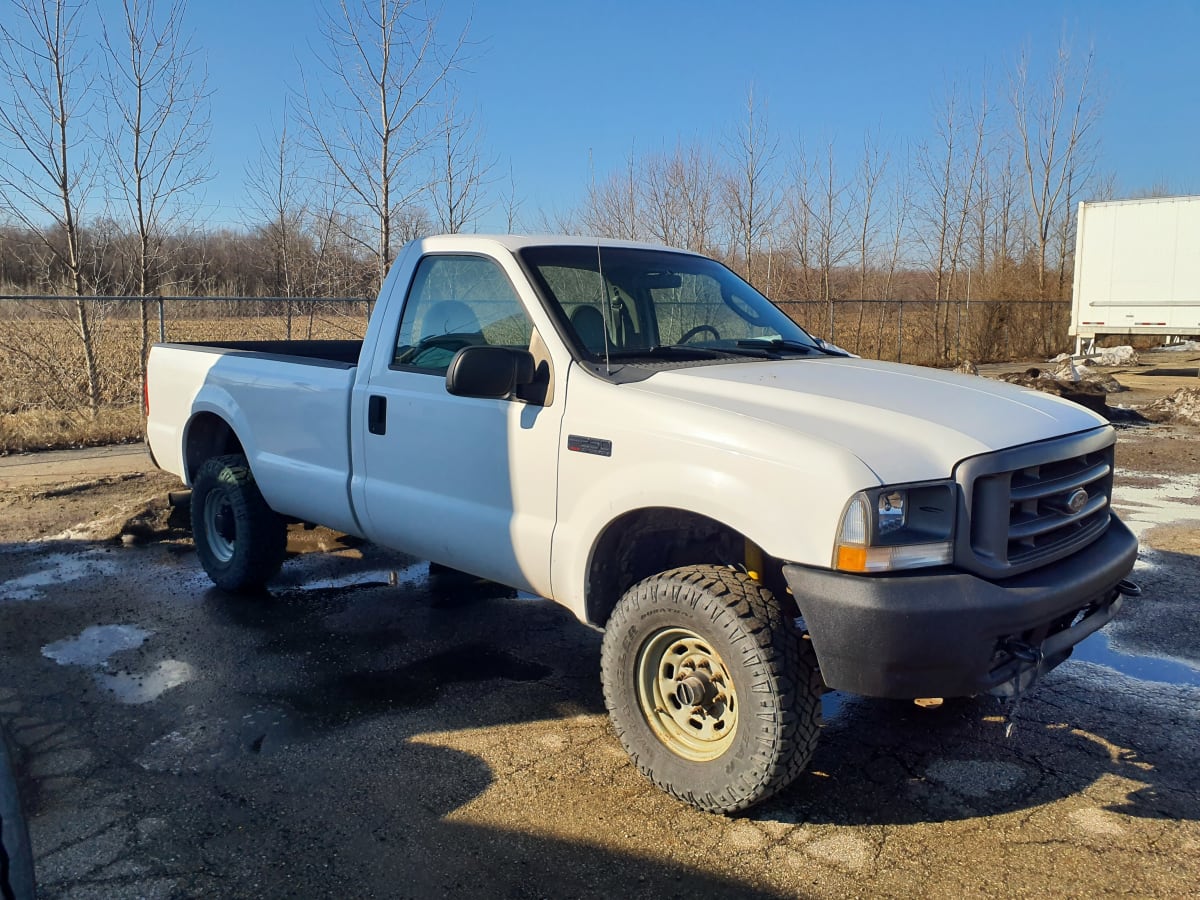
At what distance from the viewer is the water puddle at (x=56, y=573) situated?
5.98 meters

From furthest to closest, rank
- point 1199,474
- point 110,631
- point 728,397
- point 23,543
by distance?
1. point 1199,474
2. point 23,543
3. point 110,631
4. point 728,397

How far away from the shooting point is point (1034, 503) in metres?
3.25

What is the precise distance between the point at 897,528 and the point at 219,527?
459 cm

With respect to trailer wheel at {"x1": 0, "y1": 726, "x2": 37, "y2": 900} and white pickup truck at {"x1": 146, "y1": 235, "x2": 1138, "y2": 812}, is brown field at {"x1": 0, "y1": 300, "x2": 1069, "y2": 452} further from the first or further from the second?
trailer wheel at {"x1": 0, "y1": 726, "x2": 37, "y2": 900}

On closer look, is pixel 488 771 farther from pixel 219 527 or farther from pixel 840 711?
pixel 219 527

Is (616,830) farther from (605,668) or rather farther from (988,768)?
(988,768)

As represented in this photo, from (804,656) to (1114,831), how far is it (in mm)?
1236

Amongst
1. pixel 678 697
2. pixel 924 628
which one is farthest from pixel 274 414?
pixel 924 628

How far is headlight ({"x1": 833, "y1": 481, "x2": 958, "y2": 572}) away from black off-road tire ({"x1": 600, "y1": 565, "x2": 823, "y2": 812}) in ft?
1.37

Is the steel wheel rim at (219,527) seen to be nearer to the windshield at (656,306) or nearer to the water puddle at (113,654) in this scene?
the water puddle at (113,654)

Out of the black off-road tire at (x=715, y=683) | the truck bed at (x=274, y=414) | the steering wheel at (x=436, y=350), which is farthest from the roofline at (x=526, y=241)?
the black off-road tire at (x=715, y=683)

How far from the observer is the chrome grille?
9.94ft

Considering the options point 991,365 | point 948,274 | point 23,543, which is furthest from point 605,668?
point 948,274

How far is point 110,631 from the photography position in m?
5.30
